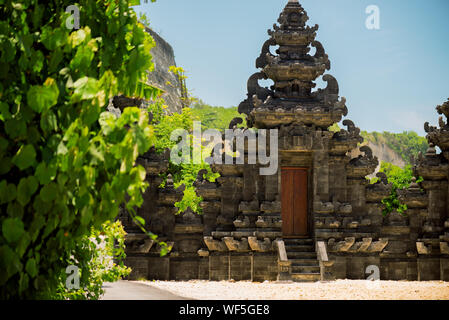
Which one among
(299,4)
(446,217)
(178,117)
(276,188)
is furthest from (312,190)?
(178,117)

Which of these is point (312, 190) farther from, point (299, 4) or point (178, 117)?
point (178, 117)

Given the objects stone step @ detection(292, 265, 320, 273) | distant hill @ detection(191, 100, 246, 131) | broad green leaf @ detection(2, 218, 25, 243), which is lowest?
stone step @ detection(292, 265, 320, 273)

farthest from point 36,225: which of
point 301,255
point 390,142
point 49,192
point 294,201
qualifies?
point 390,142

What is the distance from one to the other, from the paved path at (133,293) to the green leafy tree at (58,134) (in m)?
3.02

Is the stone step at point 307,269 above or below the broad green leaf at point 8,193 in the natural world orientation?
below

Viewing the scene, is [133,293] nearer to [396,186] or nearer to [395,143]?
[396,186]

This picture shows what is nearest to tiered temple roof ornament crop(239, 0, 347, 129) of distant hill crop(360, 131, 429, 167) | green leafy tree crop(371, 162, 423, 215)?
green leafy tree crop(371, 162, 423, 215)

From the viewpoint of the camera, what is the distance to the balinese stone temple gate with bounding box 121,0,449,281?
765 inches

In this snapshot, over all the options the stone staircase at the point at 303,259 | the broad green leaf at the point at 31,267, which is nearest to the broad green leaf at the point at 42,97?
the broad green leaf at the point at 31,267

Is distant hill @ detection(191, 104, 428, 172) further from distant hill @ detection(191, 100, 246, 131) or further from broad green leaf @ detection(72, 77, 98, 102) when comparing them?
broad green leaf @ detection(72, 77, 98, 102)

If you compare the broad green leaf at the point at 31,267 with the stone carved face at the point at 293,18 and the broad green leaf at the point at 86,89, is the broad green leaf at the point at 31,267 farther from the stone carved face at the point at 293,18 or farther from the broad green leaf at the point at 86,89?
the stone carved face at the point at 293,18

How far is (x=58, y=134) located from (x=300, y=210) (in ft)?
50.1

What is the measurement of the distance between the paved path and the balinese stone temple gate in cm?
771

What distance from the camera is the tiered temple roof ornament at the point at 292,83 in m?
20.2
